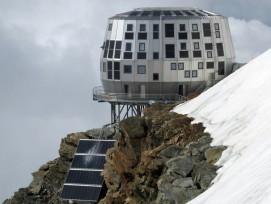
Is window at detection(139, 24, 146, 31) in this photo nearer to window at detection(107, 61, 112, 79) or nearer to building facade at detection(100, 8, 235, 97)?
building facade at detection(100, 8, 235, 97)

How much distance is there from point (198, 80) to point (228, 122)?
4667 cm

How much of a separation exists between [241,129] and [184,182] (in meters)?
4.56

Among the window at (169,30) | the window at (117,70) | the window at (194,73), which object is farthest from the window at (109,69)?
the window at (194,73)

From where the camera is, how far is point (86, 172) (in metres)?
72.6

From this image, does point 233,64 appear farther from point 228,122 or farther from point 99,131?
point 228,122

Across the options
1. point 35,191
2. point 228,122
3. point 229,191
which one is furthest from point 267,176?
point 35,191

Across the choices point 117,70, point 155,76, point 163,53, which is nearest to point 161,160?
point 155,76

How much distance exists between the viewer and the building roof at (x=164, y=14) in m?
87.2

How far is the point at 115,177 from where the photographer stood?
168 feet

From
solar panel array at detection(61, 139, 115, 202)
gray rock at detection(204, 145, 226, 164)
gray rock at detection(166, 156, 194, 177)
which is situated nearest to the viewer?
gray rock at detection(166, 156, 194, 177)

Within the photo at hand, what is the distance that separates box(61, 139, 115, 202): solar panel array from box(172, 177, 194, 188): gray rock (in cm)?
3332

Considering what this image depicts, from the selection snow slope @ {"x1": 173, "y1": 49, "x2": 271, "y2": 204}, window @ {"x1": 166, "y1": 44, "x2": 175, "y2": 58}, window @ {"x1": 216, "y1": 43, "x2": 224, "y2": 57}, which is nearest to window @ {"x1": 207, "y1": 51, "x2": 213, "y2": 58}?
window @ {"x1": 216, "y1": 43, "x2": 224, "y2": 57}

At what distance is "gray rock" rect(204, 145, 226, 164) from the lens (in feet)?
120

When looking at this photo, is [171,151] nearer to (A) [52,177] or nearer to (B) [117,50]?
(A) [52,177]
